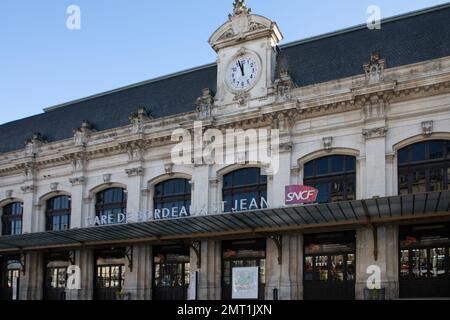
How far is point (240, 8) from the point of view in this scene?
31.0 m

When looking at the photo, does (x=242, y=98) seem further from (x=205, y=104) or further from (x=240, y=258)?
(x=240, y=258)

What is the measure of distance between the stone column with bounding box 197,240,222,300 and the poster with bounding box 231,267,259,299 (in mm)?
1738

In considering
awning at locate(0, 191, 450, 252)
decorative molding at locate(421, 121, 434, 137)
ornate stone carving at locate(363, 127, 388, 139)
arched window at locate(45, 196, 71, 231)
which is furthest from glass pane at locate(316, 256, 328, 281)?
arched window at locate(45, 196, 71, 231)

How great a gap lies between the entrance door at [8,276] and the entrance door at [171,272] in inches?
466

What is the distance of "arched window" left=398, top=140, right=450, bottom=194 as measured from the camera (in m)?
24.3

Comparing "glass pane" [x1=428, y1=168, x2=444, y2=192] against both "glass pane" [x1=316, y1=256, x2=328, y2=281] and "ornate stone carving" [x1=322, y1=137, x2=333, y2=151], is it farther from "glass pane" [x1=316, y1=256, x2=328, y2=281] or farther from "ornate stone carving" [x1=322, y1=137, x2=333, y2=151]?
"glass pane" [x1=316, y1=256, x2=328, y2=281]

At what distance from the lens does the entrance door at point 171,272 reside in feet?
102

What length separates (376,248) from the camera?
80.5ft

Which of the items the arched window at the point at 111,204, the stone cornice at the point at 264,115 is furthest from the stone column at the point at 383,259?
the arched window at the point at 111,204

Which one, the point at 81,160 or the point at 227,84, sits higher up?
the point at 227,84

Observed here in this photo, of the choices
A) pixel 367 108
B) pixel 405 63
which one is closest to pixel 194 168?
pixel 367 108

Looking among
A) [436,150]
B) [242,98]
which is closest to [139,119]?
[242,98]

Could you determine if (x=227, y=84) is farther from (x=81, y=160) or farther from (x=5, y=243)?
(x=5, y=243)
